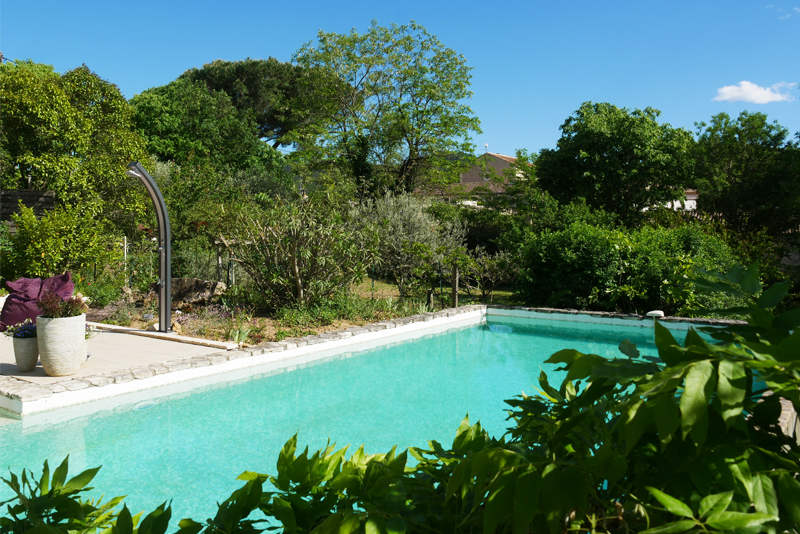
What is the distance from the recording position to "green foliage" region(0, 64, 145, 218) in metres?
15.1

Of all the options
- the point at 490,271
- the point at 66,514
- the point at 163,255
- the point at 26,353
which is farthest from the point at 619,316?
the point at 66,514

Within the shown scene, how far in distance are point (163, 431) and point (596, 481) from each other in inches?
236

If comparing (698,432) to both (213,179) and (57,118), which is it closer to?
(57,118)

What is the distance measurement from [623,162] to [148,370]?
628 inches

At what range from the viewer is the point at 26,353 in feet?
22.6

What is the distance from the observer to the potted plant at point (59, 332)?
661 cm

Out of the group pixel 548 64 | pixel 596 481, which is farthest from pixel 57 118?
pixel 596 481

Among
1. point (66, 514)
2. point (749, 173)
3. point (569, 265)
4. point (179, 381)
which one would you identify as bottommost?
point (179, 381)

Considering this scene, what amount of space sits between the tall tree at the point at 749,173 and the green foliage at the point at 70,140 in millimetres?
18748

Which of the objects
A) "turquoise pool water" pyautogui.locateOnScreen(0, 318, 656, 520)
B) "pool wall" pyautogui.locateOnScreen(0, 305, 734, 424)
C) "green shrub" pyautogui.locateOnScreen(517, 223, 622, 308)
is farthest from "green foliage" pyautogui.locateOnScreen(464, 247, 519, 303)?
"turquoise pool water" pyautogui.locateOnScreen(0, 318, 656, 520)

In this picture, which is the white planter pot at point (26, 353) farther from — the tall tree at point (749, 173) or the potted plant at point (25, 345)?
the tall tree at point (749, 173)

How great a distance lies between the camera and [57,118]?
50.6ft

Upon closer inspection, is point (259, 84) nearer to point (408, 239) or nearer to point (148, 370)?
point (408, 239)

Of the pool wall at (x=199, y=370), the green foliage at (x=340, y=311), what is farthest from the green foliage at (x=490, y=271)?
the pool wall at (x=199, y=370)
